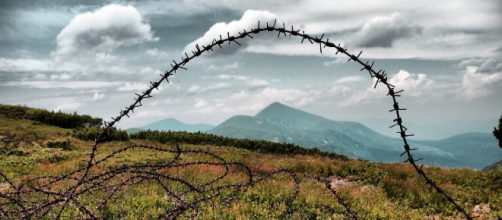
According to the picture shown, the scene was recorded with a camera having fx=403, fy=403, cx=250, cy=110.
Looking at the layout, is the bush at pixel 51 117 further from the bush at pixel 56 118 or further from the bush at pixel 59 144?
the bush at pixel 59 144

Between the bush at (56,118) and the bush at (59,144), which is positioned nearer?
the bush at (59,144)

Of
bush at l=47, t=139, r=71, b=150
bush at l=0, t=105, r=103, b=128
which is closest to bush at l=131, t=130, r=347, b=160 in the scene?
bush at l=0, t=105, r=103, b=128

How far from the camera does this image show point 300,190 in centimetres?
1259

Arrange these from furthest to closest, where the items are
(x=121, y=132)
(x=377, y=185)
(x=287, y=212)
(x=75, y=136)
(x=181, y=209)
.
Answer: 1. (x=121, y=132)
2. (x=75, y=136)
3. (x=377, y=185)
4. (x=287, y=212)
5. (x=181, y=209)

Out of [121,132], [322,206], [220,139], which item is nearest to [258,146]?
[220,139]

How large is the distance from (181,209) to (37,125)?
39.2m

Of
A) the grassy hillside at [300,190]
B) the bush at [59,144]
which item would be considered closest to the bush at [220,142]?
the grassy hillside at [300,190]

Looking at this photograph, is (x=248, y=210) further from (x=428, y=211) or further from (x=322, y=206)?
(x=428, y=211)

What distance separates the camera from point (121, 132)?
112ft

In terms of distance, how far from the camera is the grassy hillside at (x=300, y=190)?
345 inches

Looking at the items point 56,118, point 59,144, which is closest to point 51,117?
point 56,118

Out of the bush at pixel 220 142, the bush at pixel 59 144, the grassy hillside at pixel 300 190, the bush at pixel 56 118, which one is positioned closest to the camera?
the grassy hillside at pixel 300 190

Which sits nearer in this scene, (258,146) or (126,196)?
(126,196)

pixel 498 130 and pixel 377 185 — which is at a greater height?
pixel 498 130
